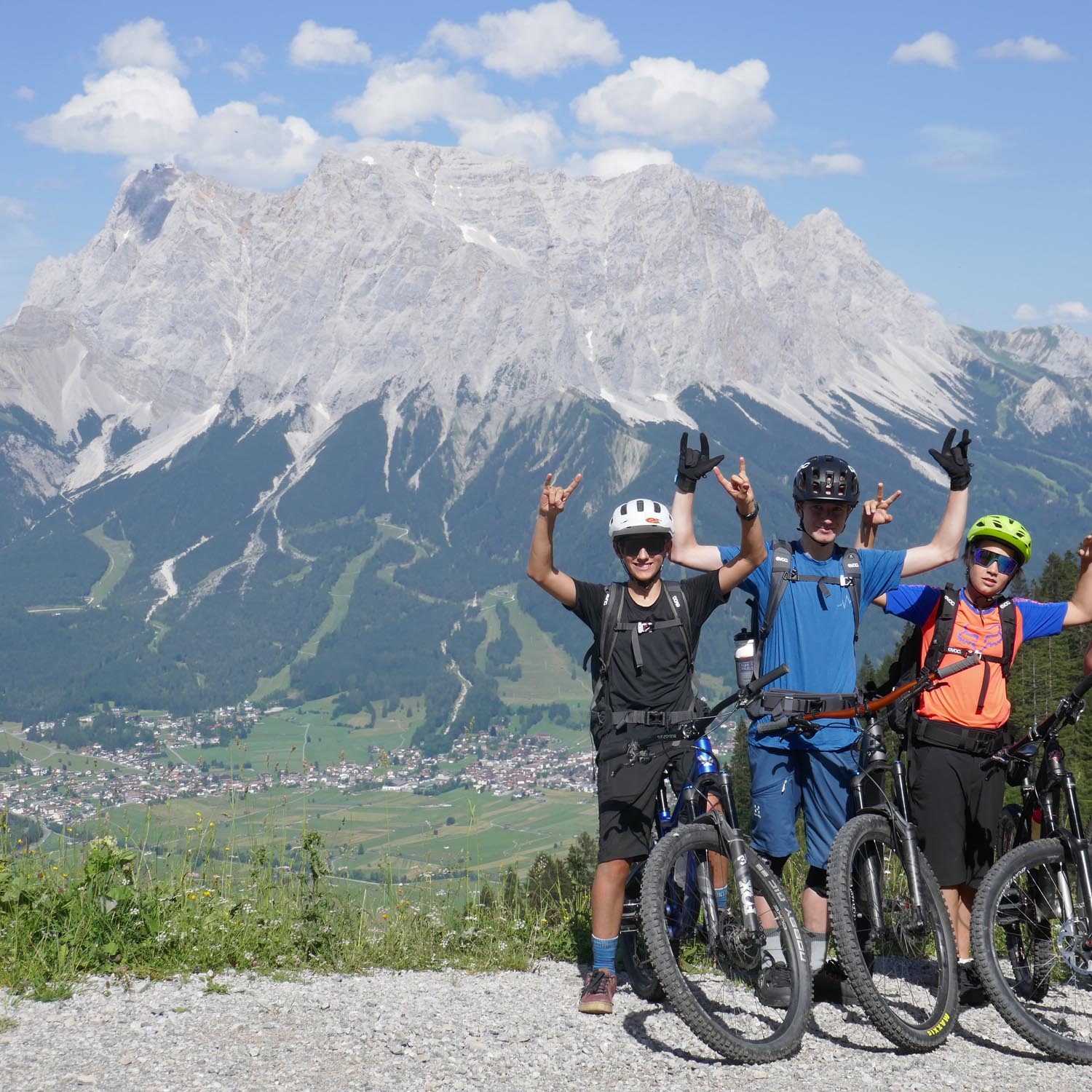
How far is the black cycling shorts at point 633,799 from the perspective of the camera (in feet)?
24.4

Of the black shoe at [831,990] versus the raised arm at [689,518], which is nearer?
the black shoe at [831,990]

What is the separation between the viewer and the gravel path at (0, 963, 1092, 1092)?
19.4 ft

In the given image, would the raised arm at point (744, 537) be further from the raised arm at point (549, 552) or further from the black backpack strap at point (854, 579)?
the raised arm at point (549, 552)

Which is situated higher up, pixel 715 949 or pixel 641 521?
pixel 641 521

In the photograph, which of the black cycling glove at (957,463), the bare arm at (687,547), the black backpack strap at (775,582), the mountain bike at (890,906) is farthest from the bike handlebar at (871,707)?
the black cycling glove at (957,463)

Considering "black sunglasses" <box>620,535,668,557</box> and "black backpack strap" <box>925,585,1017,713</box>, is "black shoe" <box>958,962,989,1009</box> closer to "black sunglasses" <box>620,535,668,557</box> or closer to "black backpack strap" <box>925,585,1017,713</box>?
"black backpack strap" <box>925,585,1017,713</box>

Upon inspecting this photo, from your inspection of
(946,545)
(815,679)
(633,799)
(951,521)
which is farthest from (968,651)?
(633,799)

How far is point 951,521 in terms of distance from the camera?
866 cm

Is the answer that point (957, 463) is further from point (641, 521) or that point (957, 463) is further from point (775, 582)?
point (641, 521)

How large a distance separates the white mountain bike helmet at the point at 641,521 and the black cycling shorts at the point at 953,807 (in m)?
2.40

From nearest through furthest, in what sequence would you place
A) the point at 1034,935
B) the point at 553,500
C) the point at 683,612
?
Answer: the point at 1034,935 < the point at 553,500 < the point at 683,612

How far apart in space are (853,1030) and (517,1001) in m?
2.21

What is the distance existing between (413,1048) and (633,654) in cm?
285

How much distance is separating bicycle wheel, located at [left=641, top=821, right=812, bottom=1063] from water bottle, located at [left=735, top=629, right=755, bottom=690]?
1.05 metres
